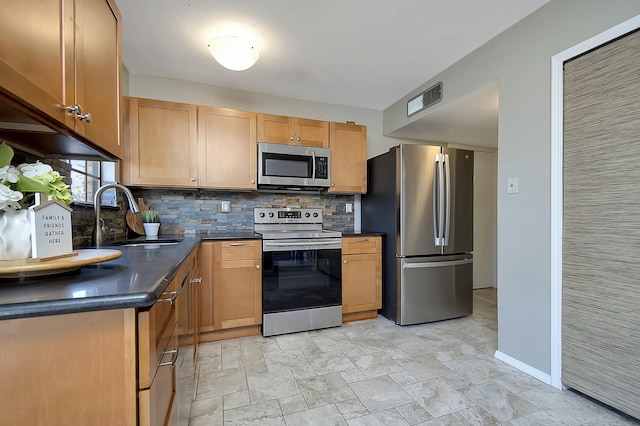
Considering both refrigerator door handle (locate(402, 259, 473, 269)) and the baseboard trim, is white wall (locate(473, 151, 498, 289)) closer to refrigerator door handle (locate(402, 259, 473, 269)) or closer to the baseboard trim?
refrigerator door handle (locate(402, 259, 473, 269))

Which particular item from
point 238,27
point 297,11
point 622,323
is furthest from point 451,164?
point 238,27

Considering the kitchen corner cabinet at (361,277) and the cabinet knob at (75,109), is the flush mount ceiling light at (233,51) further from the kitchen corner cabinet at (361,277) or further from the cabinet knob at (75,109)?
the kitchen corner cabinet at (361,277)

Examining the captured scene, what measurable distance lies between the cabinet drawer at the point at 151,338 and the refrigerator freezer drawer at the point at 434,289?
233 cm

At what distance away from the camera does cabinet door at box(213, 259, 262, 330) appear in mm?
2465

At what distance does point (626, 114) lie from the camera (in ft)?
4.81

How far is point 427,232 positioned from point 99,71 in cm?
279

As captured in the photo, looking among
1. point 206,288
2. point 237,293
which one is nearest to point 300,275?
point 237,293

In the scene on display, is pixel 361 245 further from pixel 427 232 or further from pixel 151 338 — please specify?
pixel 151 338

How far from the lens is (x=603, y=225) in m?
1.56

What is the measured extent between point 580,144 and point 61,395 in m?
2.56

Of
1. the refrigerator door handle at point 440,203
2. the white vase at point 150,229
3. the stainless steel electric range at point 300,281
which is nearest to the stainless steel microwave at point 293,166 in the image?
the stainless steel electric range at point 300,281

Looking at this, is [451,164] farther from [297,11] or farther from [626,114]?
[297,11]

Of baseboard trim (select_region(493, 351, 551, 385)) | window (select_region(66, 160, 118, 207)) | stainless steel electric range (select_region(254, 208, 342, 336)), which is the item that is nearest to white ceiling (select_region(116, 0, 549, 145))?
window (select_region(66, 160, 118, 207))

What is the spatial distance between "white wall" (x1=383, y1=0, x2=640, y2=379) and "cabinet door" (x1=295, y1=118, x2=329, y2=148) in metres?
1.55
